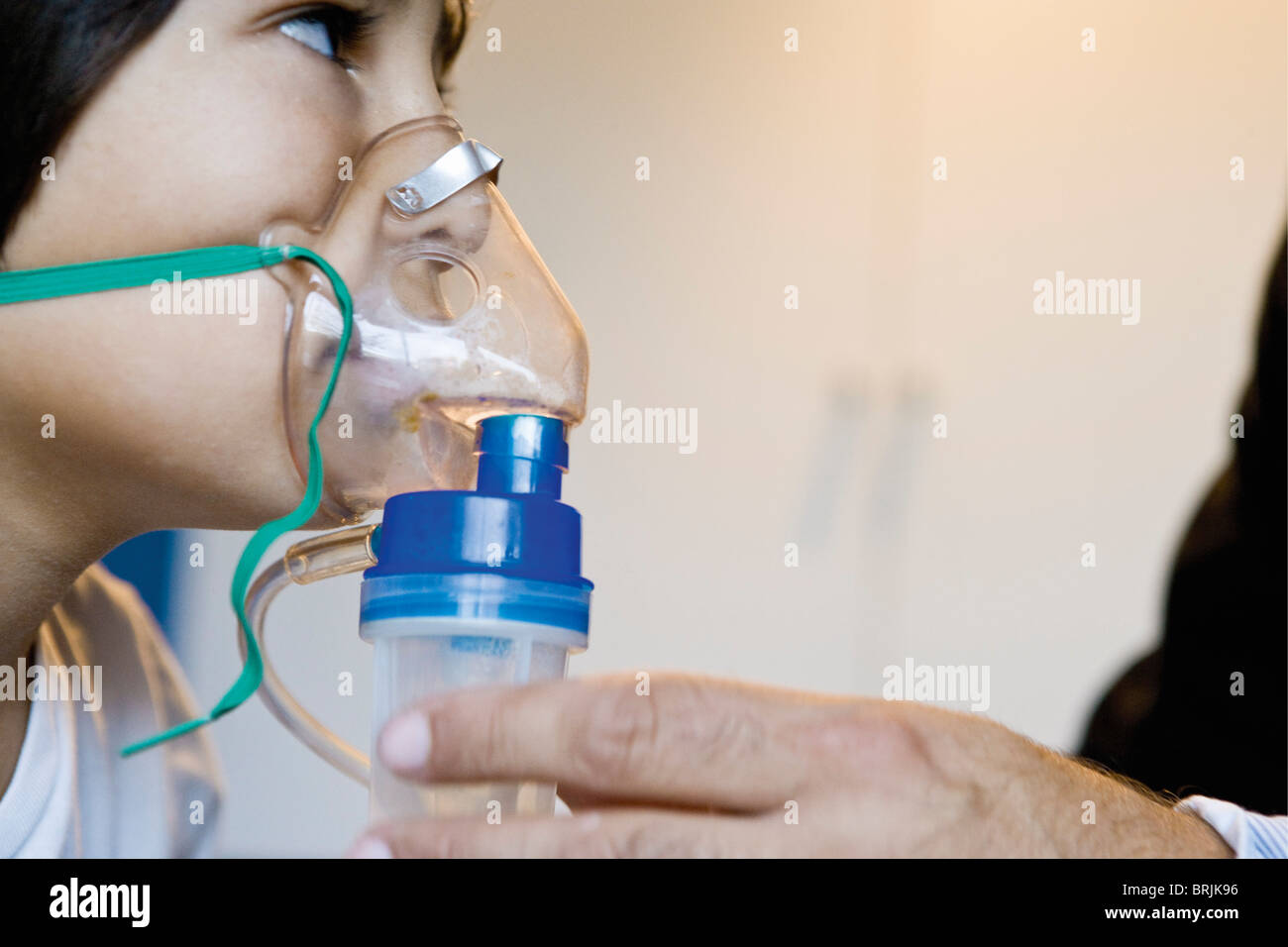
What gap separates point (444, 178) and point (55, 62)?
26 centimetres

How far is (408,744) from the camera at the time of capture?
457mm

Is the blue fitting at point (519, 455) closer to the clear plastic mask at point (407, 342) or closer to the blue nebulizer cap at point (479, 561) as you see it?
the blue nebulizer cap at point (479, 561)

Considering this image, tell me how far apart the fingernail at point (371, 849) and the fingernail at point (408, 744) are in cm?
3

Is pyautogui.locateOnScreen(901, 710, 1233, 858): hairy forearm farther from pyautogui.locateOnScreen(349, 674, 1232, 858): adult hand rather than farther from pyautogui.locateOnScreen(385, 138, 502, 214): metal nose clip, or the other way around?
pyautogui.locateOnScreen(385, 138, 502, 214): metal nose clip

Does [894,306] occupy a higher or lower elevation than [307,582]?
higher

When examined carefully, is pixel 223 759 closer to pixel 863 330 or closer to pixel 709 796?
pixel 863 330

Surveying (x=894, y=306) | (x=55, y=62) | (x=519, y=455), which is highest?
(x=894, y=306)

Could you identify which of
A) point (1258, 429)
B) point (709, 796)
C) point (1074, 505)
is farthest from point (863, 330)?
point (709, 796)

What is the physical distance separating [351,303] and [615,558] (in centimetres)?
138

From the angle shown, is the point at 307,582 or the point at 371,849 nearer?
the point at 371,849

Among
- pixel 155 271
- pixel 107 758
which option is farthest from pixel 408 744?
pixel 107 758

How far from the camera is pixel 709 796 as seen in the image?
1.57 ft

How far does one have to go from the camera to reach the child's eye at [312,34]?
785mm

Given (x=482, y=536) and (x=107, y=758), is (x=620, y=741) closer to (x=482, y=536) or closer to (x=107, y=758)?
(x=482, y=536)
